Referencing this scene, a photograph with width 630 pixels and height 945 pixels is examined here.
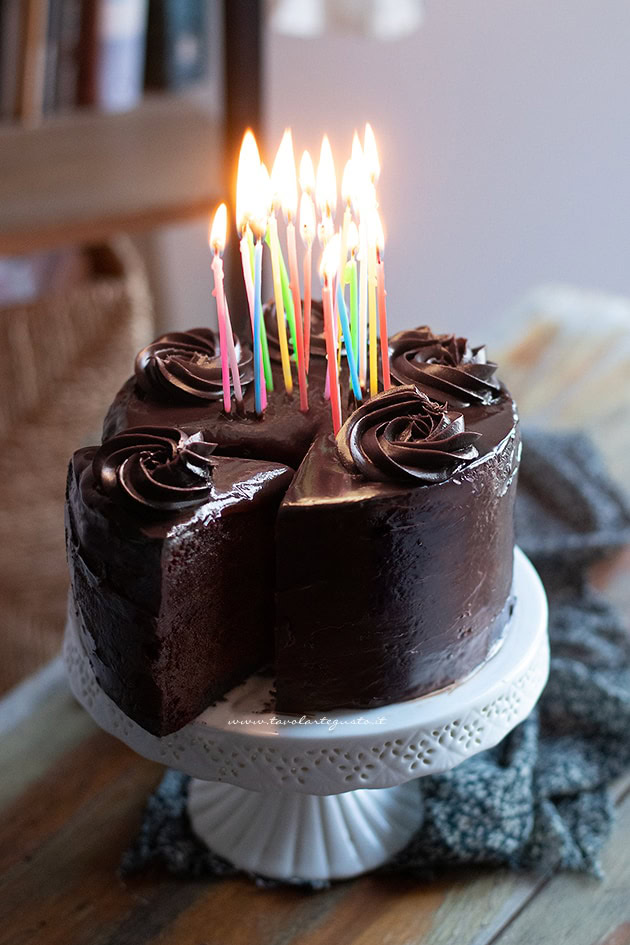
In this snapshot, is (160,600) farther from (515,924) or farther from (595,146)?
(595,146)

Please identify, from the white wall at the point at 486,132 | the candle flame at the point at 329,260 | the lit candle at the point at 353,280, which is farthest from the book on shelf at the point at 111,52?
the candle flame at the point at 329,260

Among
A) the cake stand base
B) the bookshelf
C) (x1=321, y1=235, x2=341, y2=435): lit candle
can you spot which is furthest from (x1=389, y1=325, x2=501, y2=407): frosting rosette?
the bookshelf

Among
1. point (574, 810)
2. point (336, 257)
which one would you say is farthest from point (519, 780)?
point (336, 257)

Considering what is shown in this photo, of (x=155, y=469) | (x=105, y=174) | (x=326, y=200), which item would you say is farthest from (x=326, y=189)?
(x=105, y=174)

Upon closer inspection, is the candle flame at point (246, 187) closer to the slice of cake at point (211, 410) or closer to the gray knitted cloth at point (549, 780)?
the slice of cake at point (211, 410)

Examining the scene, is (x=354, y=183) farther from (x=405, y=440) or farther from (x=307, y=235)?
(x=405, y=440)
